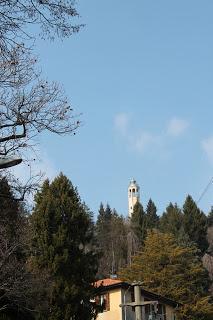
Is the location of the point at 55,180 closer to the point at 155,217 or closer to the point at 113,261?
the point at 113,261

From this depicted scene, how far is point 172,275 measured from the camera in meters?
54.2

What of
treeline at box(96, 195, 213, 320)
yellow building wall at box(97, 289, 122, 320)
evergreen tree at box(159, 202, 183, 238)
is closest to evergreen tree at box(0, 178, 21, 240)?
treeline at box(96, 195, 213, 320)

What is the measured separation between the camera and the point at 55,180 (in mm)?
32844

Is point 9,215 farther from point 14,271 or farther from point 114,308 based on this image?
point 114,308

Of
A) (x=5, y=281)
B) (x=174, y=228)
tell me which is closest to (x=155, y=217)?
(x=174, y=228)

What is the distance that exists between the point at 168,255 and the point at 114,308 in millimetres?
13227

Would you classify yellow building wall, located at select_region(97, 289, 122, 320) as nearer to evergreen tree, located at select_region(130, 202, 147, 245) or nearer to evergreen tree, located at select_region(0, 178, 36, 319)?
evergreen tree, located at select_region(0, 178, 36, 319)

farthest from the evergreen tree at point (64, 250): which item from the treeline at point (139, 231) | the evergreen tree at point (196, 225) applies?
the evergreen tree at point (196, 225)

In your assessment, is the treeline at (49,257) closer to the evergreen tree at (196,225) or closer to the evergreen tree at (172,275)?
the evergreen tree at (172,275)

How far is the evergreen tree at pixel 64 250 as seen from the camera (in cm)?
2819

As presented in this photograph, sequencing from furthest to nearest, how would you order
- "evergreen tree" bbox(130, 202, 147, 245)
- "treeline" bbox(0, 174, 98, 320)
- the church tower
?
1. the church tower
2. "evergreen tree" bbox(130, 202, 147, 245)
3. "treeline" bbox(0, 174, 98, 320)

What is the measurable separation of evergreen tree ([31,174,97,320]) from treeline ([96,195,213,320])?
12.5 m

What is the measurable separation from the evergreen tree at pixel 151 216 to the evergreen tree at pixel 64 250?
63615 mm

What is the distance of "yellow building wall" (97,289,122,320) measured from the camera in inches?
1731
